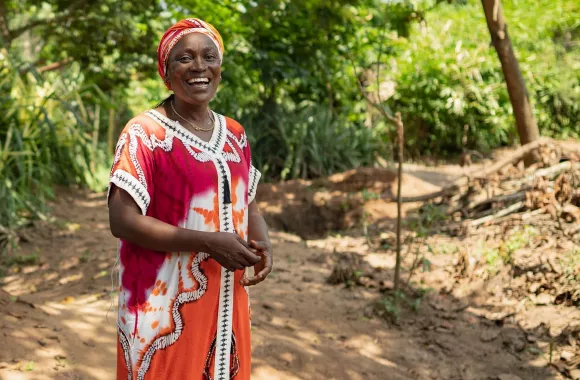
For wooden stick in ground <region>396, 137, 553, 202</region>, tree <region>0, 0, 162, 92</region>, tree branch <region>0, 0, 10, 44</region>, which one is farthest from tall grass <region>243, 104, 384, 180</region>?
tree branch <region>0, 0, 10, 44</region>

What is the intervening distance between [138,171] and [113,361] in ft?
6.40

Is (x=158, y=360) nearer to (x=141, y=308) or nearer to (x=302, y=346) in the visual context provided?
(x=141, y=308)

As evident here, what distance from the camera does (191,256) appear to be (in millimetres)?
1924

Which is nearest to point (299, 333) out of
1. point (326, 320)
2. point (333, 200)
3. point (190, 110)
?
point (326, 320)

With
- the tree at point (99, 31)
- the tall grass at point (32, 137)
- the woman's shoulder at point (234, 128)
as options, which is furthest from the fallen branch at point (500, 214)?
the tree at point (99, 31)

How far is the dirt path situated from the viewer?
3.44 m

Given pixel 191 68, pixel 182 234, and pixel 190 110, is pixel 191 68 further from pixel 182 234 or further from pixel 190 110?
pixel 182 234

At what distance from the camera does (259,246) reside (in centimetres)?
200

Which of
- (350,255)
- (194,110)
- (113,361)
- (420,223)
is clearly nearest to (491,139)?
(420,223)

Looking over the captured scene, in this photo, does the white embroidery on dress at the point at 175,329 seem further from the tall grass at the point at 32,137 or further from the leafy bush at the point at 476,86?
the leafy bush at the point at 476,86

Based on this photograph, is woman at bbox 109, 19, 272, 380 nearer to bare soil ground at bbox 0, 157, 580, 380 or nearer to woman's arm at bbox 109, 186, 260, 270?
woman's arm at bbox 109, 186, 260, 270

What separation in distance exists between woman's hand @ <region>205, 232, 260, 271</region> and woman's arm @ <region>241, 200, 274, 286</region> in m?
0.13

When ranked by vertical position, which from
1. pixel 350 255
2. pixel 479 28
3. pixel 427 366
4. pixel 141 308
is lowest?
pixel 427 366

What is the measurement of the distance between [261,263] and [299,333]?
2.29 m
